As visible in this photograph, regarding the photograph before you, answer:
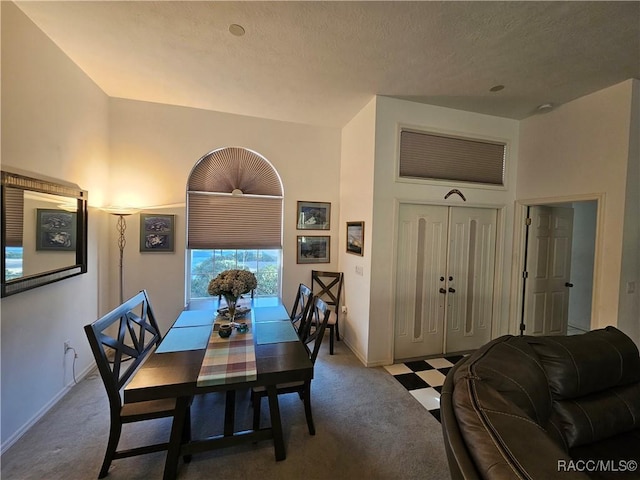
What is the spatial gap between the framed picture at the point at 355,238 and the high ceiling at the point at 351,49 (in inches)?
59.0

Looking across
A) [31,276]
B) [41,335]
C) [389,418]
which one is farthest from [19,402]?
[389,418]

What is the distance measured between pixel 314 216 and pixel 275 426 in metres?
2.70

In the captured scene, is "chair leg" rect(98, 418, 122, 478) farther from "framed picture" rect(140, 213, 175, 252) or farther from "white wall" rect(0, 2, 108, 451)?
"framed picture" rect(140, 213, 175, 252)

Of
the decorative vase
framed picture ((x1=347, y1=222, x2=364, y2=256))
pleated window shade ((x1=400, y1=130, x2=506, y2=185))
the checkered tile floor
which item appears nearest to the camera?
the decorative vase

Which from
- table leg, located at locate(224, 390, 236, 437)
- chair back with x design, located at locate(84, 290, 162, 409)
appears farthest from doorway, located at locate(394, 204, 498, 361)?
chair back with x design, located at locate(84, 290, 162, 409)

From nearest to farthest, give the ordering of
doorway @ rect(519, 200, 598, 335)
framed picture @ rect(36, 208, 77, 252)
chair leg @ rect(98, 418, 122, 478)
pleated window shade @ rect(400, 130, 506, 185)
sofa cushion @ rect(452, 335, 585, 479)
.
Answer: sofa cushion @ rect(452, 335, 585, 479)
chair leg @ rect(98, 418, 122, 478)
framed picture @ rect(36, 208, 77, 252)
pleated window shade @ rect(400, 130, 506, 185)
doorway @ rect(519, 200, 598, 335)

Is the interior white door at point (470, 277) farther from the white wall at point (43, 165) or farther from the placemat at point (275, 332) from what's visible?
the white wall at point (43, 165)

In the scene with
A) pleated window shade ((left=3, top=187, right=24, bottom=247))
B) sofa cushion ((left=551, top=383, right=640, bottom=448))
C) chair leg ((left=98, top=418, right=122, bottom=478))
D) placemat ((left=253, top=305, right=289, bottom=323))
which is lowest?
chair leg ((left=98, top=418, right=122, bottom=478))

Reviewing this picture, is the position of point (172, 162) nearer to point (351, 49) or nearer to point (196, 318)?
point (196, 318)

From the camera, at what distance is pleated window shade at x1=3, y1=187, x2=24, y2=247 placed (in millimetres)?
1869

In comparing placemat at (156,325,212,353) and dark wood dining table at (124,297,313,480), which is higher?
placemat at (156,325,212,353)

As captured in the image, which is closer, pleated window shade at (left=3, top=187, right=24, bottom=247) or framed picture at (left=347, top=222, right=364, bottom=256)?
pleated window shade at (left=3, top=187, right=24, bottom=247)

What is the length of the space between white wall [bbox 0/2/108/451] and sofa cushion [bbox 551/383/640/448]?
3.50 m

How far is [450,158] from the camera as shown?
130 inches
